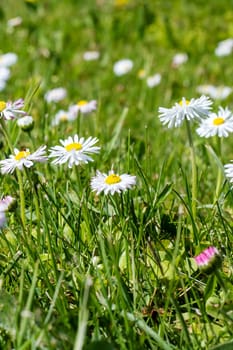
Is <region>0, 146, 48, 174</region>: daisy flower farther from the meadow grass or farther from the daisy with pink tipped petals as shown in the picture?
the daisy with pink tipped petals

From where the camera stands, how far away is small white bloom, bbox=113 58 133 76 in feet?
11.5

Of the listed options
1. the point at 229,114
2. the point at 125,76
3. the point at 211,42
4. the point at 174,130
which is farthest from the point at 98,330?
the point at 211,42

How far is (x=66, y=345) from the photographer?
1.20 metres

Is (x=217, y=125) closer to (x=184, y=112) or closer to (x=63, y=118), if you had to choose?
(x=184, y=112)

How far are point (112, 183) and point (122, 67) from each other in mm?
2122

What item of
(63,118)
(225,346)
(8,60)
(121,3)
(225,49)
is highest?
(121,3)

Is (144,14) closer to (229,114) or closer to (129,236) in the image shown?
(229,114)

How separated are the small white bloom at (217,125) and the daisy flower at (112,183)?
37 cm

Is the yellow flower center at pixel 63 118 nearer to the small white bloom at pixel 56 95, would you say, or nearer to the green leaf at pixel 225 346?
the small white bloom at pixel 56 95

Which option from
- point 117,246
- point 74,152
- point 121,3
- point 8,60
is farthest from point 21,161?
point 121,3

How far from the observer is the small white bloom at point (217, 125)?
70.4 inches

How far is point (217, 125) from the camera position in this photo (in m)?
1.82

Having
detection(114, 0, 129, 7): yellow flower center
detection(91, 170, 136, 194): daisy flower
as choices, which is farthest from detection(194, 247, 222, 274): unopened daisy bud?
detection(114, 0, 129, 7): yellow flower center

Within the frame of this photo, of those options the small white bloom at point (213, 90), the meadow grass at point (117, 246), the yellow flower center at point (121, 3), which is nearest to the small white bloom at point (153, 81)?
the meadow grass at point (117, 246)
